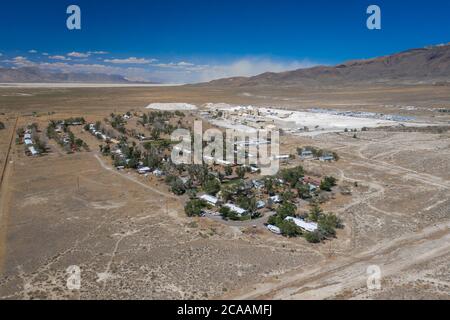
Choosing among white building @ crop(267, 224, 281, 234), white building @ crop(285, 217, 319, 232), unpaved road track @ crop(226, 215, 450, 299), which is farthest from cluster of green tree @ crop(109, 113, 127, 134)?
unpaved road track @ crop(226, 215, 450, 299)

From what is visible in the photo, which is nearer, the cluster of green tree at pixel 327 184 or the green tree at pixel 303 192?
the green tree at pixel 303 192

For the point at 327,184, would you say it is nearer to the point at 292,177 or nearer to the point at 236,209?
the point at 292,177

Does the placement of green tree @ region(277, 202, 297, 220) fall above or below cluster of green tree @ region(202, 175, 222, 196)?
below

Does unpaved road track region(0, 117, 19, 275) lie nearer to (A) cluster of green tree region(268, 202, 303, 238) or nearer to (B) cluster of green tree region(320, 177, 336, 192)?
(A) cluster of green tree region(268, 202, 303, 238)

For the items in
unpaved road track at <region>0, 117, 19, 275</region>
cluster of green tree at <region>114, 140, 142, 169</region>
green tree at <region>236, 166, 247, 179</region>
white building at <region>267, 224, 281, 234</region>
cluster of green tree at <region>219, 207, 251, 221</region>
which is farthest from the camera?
cluster of green tree at <region>114, 140, 142, 169</region>

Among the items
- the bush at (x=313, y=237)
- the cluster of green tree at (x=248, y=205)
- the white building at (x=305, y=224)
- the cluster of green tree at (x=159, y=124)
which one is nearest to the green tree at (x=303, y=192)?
the cluster of green tree at (x=248, y=205)

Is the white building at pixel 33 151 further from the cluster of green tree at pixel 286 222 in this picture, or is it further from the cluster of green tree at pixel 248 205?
the cluster of green tree at pixel 286 222

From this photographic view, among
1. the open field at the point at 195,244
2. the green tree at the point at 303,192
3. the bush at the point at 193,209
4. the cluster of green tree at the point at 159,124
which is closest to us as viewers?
the open field at the point at 195,244

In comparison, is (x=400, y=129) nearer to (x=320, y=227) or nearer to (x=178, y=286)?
(x=320, y=227)
